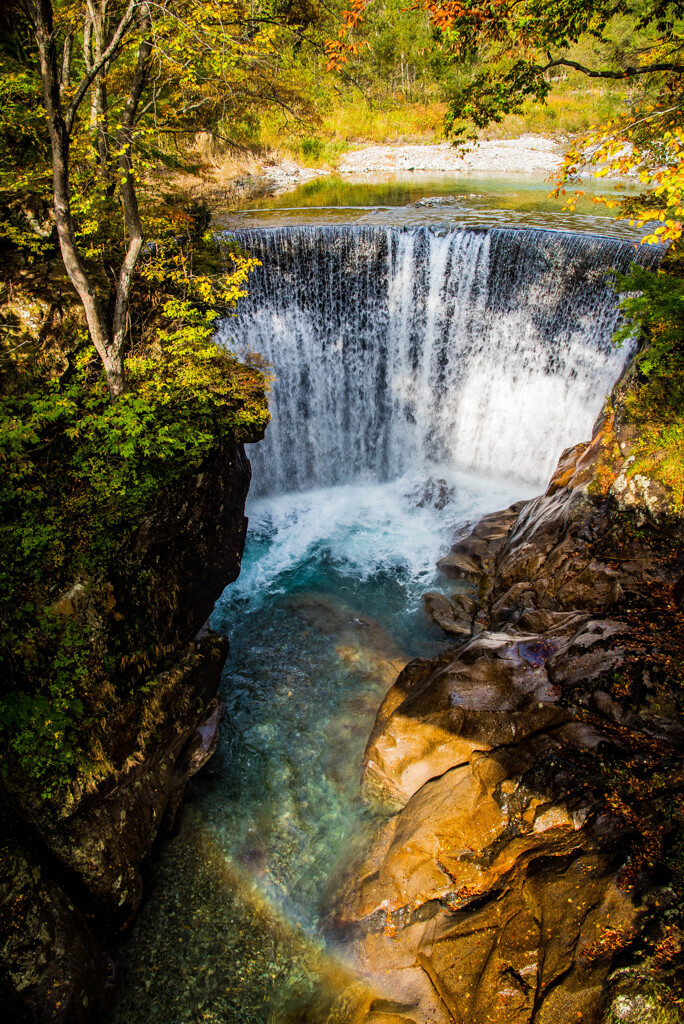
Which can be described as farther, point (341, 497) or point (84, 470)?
point (341, 497)

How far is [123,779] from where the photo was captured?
530 centimetres

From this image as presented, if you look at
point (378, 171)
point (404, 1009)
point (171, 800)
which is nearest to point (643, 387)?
point (404, 1009)

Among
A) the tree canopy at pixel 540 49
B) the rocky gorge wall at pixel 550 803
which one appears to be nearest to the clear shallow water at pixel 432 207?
the tree canopy at pixel 540 49

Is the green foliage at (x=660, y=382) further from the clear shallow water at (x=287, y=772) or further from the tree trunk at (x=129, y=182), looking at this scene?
the tree trunk at (x=129, y=182)

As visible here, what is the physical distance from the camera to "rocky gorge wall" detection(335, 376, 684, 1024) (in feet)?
12.0

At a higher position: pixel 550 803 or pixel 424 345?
pixel 424 345

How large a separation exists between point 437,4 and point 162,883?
11.2 meters

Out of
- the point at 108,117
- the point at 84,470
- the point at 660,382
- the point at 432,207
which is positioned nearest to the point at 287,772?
the point at 84,470

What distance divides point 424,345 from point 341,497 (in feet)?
13.5

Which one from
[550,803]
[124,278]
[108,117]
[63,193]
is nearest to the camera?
[550,803]

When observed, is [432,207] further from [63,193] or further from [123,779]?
[123,779]

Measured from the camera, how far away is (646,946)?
3.43m

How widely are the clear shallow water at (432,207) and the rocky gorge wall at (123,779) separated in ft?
32.9

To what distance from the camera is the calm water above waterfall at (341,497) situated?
5551 millimetres
